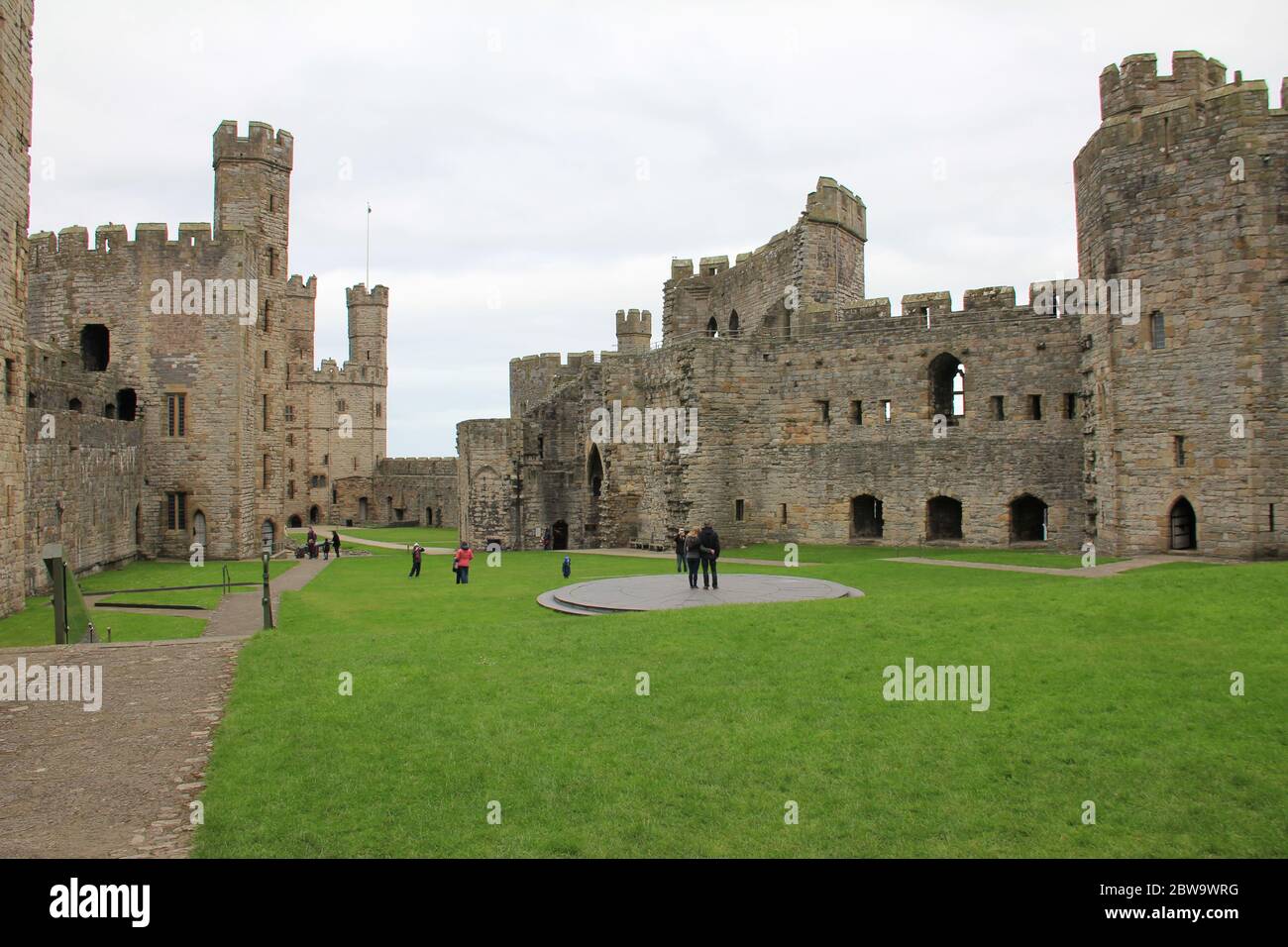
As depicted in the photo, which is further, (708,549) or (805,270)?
(805,270)

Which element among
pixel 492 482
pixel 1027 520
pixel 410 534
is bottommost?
pixel 410 534

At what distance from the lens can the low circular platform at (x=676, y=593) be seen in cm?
1684

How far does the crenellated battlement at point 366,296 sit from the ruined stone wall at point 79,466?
39.9 metres

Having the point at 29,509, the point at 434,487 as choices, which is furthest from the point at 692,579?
the point at 434,487

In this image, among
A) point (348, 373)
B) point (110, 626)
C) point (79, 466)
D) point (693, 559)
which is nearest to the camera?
point (110, 626)

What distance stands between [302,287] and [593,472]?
30.6m

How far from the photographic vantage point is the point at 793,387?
32312mm

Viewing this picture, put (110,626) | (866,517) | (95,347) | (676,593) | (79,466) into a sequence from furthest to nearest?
(95,347) < (866,517) < (79,466) < (676,593) < (110,626)

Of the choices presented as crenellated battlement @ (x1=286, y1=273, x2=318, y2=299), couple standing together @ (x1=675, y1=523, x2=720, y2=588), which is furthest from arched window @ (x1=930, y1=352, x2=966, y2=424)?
crenellated battlement @ (x1=286, y1=273, x2=318, y2=299)

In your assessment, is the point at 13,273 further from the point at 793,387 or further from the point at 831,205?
the point at 831,205

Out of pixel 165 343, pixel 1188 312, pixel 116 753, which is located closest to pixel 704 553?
pixel 116 753

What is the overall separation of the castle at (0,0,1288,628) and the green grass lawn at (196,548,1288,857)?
29.2 ft
